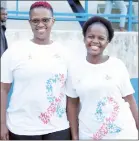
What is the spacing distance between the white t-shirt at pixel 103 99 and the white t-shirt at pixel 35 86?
0.13 meters

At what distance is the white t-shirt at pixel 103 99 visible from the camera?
2.16m

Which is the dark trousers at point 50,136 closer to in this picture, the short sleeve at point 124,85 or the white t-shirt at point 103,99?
the white t-shirt at point 103,99

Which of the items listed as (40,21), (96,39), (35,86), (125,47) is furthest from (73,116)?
(125,47)

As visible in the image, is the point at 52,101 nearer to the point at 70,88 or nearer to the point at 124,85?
the point at 70,88

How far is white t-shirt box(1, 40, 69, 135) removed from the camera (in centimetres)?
221

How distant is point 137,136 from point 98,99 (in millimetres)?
402

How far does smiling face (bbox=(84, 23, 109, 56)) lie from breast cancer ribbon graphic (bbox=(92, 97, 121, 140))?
0.33 metres

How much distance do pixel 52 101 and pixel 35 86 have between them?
152 mm

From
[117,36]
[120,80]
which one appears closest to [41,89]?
[120,80]

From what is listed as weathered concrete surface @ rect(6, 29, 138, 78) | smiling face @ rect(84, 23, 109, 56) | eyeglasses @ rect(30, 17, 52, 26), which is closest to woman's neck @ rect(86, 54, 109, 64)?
smiling face @ rect(84, 23, 109, 56)

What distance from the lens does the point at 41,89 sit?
2215 mm

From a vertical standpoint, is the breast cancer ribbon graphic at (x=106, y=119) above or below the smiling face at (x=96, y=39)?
→ below

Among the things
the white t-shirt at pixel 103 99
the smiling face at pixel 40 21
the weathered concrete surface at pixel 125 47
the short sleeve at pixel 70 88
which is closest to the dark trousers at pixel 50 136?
the white t-shirt at pixel 103 99

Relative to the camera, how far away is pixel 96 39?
88.7 inches
